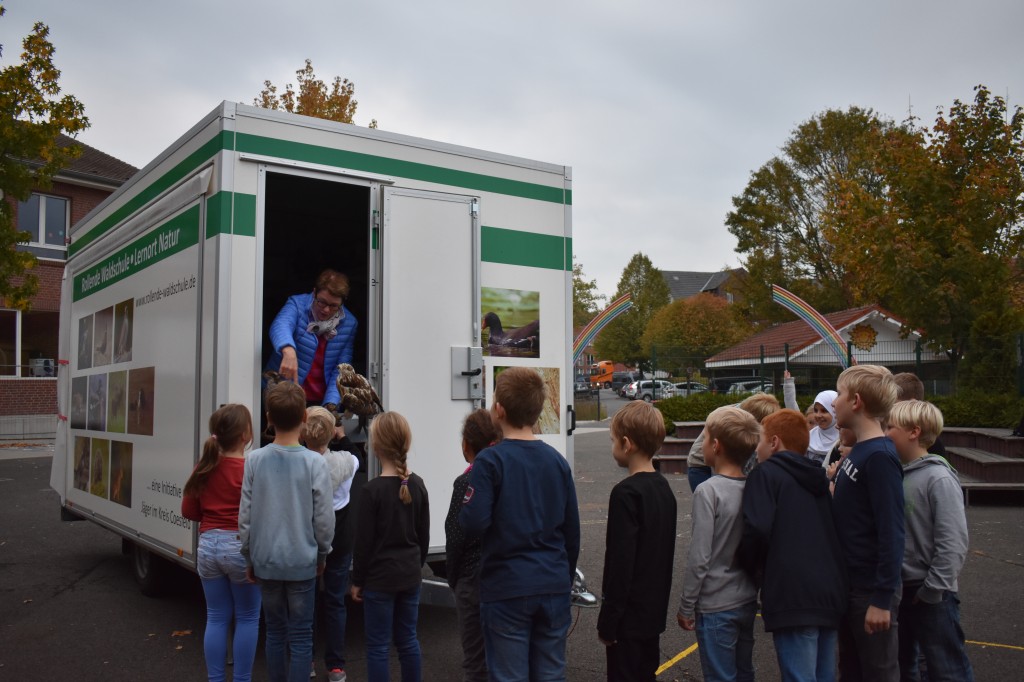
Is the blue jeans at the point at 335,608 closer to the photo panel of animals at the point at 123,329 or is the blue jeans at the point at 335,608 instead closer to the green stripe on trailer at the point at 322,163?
the green stripe on trailer at the point at 322,163

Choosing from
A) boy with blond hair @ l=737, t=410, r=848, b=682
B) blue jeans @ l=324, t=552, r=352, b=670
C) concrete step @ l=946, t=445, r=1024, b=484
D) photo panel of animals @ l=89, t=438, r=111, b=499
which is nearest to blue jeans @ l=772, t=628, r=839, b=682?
boy with blond hair @ l=737, t=410, r=848, b=682

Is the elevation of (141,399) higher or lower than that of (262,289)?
A: lower

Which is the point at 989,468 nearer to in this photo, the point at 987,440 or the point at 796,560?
the point at 987,440

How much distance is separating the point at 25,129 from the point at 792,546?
14.8m

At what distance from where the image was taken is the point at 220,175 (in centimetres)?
455

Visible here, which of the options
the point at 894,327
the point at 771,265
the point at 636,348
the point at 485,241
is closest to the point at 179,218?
the point at 485,241

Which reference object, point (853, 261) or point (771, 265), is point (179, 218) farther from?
point (771, 265)

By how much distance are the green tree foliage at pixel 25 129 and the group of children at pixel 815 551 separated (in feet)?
46.3

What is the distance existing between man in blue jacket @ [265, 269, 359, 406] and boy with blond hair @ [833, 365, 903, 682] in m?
3.32

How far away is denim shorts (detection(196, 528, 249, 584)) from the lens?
3863 millimetres

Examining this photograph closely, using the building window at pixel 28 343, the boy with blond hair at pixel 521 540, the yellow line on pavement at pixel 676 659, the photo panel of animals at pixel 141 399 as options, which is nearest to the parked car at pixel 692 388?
the yellow line on pavement at pixel 676 659

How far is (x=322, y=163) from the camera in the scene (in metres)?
4.84

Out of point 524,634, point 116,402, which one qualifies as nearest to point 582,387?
point 116,402

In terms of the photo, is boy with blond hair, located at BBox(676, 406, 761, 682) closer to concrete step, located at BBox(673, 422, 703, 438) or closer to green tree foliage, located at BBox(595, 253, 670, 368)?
concrete step, located at BBox(673, 422, 703, 438)
